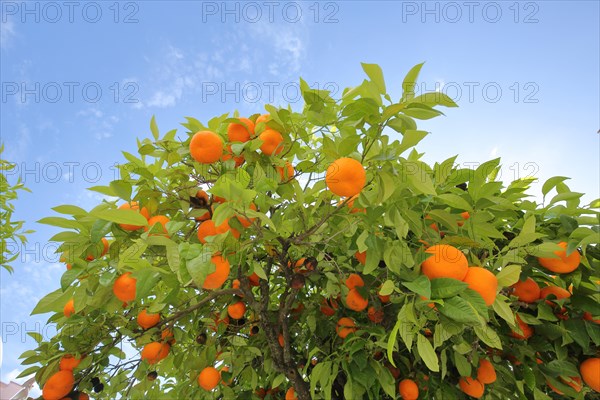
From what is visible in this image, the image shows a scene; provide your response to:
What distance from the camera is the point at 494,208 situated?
1.45 metres

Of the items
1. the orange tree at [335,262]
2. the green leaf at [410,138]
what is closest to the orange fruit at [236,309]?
the orange tree at [335,262]

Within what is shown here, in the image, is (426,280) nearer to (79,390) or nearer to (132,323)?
(132,323)

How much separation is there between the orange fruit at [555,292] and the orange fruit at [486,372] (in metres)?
0.40

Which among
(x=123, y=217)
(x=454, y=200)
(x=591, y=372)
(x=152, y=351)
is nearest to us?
(x=123, y=217)

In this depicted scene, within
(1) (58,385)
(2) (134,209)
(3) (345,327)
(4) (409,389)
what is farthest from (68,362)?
(4) (409,389)

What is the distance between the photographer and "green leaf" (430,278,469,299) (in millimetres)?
966

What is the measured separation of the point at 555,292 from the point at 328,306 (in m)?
1.12

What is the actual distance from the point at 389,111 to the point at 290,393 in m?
1.62

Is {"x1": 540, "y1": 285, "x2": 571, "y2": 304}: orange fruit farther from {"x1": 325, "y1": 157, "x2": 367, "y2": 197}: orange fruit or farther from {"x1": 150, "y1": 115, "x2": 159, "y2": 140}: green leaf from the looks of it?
{"x1": 150, "y1": 115, "x2": 159, "y2": 140}: green leaf

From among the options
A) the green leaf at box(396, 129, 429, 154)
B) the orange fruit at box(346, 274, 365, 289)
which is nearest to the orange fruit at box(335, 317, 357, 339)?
the orange fruit at box(346, 274, 365, 289)

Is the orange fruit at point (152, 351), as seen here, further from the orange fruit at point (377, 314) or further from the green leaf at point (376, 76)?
the green leaf at point (376, 76)

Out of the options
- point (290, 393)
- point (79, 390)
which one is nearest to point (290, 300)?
point (290, 393)

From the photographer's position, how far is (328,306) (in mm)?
2152

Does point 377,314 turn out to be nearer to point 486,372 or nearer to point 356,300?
point 356,300
